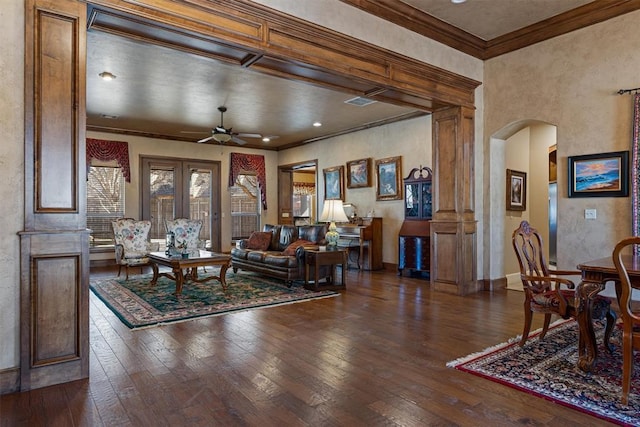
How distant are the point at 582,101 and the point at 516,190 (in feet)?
6.31

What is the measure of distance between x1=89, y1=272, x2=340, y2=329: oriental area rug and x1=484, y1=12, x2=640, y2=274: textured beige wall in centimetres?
313

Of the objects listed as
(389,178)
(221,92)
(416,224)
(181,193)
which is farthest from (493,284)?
(181,193)

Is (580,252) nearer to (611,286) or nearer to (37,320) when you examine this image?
(611,286)

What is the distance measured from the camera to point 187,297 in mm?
5238

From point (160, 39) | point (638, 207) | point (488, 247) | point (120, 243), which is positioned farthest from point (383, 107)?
point (120, 243)

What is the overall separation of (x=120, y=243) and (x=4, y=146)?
4.74 m

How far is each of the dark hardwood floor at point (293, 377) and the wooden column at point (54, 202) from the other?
0.78 feet

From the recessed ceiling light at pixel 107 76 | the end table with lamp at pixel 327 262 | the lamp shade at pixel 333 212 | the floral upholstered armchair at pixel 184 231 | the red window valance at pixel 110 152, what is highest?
the recessed ceiling light at pixel 107 76

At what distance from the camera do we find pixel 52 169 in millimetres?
2551

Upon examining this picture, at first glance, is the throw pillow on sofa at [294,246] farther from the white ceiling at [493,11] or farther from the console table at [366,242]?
the white ceiling at [493,11]

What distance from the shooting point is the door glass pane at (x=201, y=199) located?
10062 millimetres

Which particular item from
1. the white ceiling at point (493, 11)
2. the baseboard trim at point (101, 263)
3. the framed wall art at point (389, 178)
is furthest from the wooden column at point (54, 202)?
the baseboard trim at point (101, 263)

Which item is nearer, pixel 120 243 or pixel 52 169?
pixel 52 169

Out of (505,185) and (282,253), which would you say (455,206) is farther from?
(282,253)
